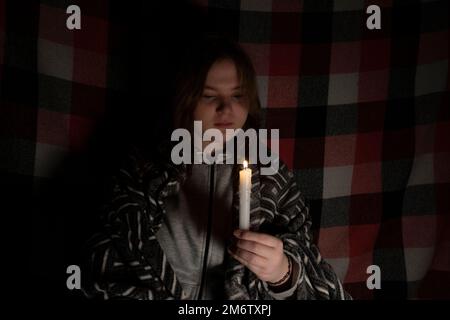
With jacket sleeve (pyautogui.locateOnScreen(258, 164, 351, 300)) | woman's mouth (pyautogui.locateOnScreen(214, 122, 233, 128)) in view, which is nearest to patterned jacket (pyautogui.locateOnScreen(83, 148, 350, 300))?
jacket sleeve (pyautogui.locateOnScreen(258, 164, 351, 300))

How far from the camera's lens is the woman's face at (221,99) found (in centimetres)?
90

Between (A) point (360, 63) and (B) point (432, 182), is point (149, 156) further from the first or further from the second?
(B) point (432, 182)

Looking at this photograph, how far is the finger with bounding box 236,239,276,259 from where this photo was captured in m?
0.78

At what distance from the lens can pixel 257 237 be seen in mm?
769

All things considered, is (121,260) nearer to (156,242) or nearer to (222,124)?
(156,242)

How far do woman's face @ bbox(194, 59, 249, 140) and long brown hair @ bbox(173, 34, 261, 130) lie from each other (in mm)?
10

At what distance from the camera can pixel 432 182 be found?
118cm

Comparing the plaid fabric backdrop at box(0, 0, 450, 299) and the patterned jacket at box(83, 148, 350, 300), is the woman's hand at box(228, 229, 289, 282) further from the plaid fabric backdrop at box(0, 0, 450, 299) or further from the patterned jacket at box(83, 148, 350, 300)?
the plaid fabric backdrop at box(0, 0, 450, 299)

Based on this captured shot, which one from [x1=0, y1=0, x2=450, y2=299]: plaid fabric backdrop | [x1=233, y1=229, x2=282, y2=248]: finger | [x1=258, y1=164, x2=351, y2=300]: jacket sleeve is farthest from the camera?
[x1=0, y1=0, x2=450, y2=299]: plaid fabric backdrop

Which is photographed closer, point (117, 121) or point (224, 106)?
point (224, 106)

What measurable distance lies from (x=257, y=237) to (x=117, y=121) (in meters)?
0.48

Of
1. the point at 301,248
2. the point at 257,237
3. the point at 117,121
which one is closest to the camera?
the point at 257,237

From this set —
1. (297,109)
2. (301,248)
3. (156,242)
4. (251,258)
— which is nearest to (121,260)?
(156,242)
